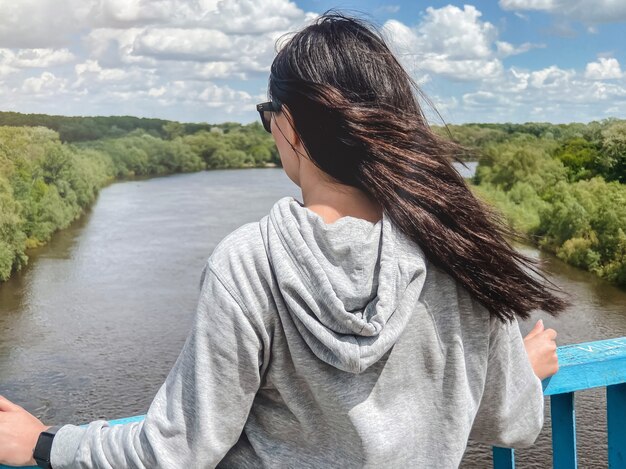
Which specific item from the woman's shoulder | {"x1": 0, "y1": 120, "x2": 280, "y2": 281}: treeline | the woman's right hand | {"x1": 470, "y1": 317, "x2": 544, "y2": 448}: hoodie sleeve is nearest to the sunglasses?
the woman's shoulder

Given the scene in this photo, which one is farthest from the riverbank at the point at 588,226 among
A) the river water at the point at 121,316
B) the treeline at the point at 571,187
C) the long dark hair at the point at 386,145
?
the long dark hair at the point at 386,145

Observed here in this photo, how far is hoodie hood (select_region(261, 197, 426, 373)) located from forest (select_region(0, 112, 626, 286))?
645 inches

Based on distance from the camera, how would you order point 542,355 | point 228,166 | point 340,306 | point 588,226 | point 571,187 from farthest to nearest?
point 228,166 → point 571,187 → point 588,226 → point 542,355 → point 340,306

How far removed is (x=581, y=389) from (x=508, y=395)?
0.71ft

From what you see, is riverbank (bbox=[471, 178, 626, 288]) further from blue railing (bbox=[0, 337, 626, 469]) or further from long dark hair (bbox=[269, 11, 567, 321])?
long dark hair (bbox=[269, 11, 567, 321])

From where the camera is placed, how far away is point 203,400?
1.88 ft

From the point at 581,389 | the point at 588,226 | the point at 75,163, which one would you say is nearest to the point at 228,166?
the point at 75,163

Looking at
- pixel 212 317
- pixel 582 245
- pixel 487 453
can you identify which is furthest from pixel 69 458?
pixel 582 245

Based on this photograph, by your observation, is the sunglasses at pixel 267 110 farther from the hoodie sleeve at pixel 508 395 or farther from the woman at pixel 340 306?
the hoodie sleeve at pixel 508 395

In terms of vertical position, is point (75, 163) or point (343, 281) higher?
point (343, 281)

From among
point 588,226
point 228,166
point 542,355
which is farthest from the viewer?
point 228,166

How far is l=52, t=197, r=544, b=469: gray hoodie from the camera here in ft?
1.86

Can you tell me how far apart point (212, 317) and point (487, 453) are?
1437 centimetres

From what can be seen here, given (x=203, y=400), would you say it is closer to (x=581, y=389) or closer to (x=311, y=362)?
(x=311, y=362)
